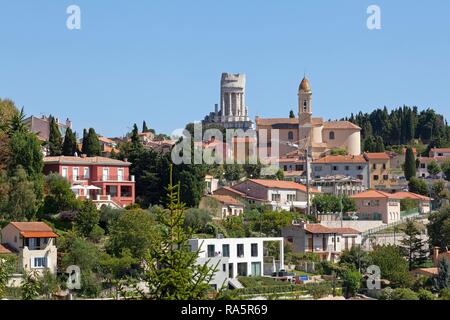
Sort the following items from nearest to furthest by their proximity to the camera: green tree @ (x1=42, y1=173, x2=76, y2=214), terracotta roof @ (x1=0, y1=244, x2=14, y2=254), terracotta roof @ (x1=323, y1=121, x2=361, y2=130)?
1. terracotta roof @ (x1=0, y1=244, x2=14, y2=254)
2. green tree @ (x1=42, y1=173, x2=76, y2=214)
3. terracotta roof @ (x1=323, y1=121, x2=361, y2=130)

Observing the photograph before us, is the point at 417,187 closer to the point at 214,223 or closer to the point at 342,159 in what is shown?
the point at 342,159

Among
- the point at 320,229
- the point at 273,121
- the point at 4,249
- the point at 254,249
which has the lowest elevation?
the point at 254,249

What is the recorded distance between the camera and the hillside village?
120 feet

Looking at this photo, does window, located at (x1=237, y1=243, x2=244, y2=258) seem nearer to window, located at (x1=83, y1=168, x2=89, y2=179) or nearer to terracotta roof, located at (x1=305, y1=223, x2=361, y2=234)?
terracotta roof, located at (x1=305, y1=223, x2=361, y2=234)

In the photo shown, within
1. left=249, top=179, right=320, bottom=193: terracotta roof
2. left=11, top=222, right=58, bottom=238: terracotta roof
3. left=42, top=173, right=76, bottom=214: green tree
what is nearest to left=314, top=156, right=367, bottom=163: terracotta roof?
left=249, top=179, right=320, bottom=193: terracotta roof

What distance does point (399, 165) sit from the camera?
79438mm

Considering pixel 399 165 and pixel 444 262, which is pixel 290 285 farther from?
pixel 399 165

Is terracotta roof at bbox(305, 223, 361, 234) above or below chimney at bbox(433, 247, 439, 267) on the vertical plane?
above

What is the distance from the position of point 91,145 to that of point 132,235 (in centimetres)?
1432

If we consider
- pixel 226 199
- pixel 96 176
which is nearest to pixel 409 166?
pixel 226 199

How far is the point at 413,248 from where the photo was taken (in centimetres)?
4819

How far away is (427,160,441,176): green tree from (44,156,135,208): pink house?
113 feet

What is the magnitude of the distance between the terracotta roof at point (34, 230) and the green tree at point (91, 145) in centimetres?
1395
